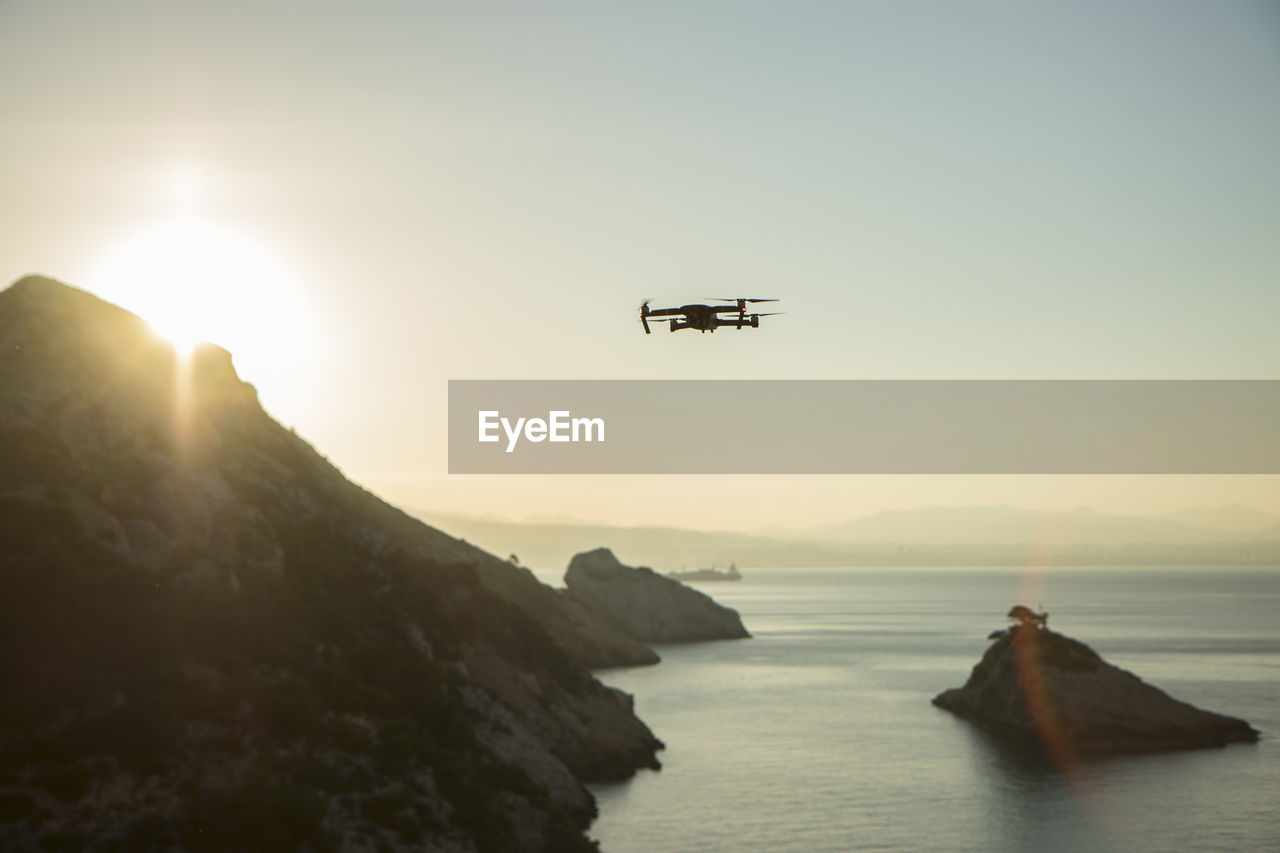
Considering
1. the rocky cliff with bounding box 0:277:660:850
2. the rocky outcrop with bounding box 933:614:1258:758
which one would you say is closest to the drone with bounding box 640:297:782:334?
the rocky cliff with bounding box 0:277:660:850

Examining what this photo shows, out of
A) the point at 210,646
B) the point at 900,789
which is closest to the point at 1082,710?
the point at 900,789

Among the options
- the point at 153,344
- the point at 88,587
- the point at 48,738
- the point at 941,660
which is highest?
the point at 153,344

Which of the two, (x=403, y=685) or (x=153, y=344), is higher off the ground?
(x=153, y=344)

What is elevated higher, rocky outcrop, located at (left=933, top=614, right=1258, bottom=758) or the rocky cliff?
the rocky cliff

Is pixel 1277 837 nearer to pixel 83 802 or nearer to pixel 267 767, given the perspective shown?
pixel 267 767

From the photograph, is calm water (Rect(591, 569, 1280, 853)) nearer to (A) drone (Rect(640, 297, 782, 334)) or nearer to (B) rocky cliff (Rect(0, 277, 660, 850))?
(B) rocky cliff (Rect(0, 277, 660, 850))

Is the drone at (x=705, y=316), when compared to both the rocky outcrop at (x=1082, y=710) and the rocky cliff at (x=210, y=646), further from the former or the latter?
the rocky outcrop at (x=1082, y=710)

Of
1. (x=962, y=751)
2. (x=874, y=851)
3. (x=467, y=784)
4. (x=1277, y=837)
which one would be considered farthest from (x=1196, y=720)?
(x=467, y=784)
